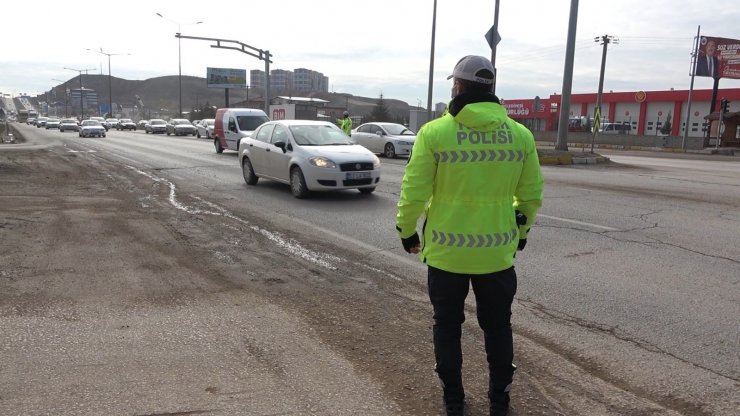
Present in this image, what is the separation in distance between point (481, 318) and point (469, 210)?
64 cm

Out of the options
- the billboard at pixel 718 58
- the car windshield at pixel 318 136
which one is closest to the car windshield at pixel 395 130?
the car windshield at pixel 318 136

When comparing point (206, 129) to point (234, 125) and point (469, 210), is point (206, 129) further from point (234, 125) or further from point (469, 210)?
point (469, 210)

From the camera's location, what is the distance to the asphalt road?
3475 mm

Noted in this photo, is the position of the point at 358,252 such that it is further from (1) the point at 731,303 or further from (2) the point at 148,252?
(1) the point at 731,303

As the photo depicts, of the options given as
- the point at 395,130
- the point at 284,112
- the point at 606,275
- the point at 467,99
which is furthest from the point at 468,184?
the point at 284,112

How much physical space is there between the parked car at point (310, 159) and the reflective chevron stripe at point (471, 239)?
25.6 feet

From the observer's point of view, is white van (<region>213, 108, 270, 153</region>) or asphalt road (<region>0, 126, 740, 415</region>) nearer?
asphalt road (<region>0, 126, 740, 415</region>)

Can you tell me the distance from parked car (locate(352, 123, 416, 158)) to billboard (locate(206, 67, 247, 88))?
215 ft

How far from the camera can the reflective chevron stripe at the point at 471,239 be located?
2834 millimetres

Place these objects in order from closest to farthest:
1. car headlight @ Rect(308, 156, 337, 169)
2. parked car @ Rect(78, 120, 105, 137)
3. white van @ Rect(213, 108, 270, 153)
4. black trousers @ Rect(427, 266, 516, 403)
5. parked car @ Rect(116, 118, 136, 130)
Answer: black trousers @ Rect(427, 266, 516, 403) → car headlight @ Rect(308, 156, 337, 169) → white van @ Rect(213, 108, 270, 153) → parked car @ Rect(78, 120, 105, 137) → parked car @ Rect(116, 118, 136, 130)

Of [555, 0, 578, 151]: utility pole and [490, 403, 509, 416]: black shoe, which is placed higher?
[555, 0, 578, 151]: utility pole

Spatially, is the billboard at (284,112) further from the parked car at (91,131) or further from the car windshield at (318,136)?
the car windshield at (318,136)

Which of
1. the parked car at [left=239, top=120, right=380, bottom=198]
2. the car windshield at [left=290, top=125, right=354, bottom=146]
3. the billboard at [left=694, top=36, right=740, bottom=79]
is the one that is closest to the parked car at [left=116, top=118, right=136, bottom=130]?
the billboard at [left=694, top=36, right=740, bottom=79]

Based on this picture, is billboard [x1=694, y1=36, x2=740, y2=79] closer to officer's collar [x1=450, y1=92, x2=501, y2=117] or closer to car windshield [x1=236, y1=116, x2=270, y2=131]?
A: car windshield [x1=236, y1=116, x2=270, y2=131]
